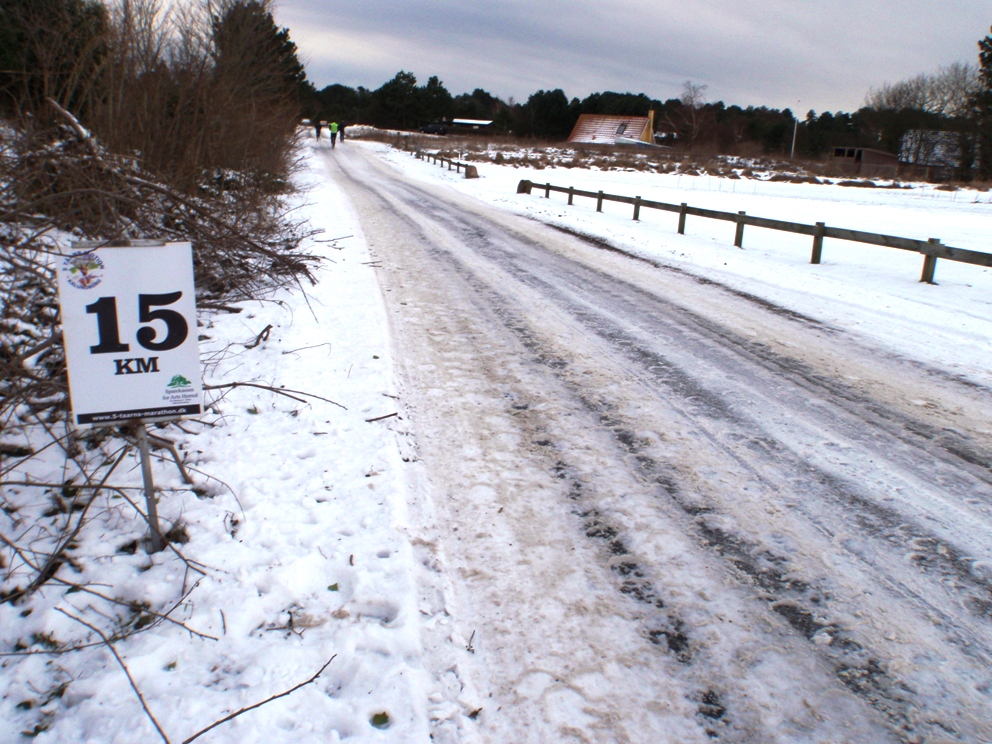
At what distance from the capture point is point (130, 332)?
3.12 m

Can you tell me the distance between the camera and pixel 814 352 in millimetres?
7328

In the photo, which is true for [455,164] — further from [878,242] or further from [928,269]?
[928,269]

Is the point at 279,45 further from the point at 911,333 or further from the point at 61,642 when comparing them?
the point at 61,642

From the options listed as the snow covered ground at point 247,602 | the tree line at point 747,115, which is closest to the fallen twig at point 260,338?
the snow covered ground at point 247,602

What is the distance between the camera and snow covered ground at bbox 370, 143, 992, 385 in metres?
8.50

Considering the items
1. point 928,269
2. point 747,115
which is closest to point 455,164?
point 928,269

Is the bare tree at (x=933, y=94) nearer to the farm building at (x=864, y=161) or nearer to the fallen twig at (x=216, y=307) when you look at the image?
the farm building at (x=864, y=161)

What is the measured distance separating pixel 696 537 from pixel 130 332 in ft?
10.1

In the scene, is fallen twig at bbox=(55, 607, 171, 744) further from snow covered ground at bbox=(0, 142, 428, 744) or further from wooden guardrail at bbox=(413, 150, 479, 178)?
wooden guardrail at bbox=(413, 150, 479, 178)

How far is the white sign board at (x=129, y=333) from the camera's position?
3.01 metres

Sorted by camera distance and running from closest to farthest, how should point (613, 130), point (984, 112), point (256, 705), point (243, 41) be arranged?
point (256, 705)
point (243, 41)
point (984, 112)
point (613, 130)

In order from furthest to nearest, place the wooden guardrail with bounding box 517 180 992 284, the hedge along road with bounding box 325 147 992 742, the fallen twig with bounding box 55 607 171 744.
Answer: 1. the wooden guardrail with bounding box 517 180 992 284
2. the hedge along road with bounding box 325 147 992 742
3. the fallen twig with bounding box 55 607 171 744

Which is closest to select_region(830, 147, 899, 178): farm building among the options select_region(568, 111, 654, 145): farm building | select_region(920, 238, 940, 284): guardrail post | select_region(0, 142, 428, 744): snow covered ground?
select_region(568, 111, 654, 145): farm building

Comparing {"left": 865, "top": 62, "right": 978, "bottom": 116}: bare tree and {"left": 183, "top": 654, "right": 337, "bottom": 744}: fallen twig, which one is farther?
{"left": 865, "top": 62, "right": 978, "bottom": 116}: bare tree
